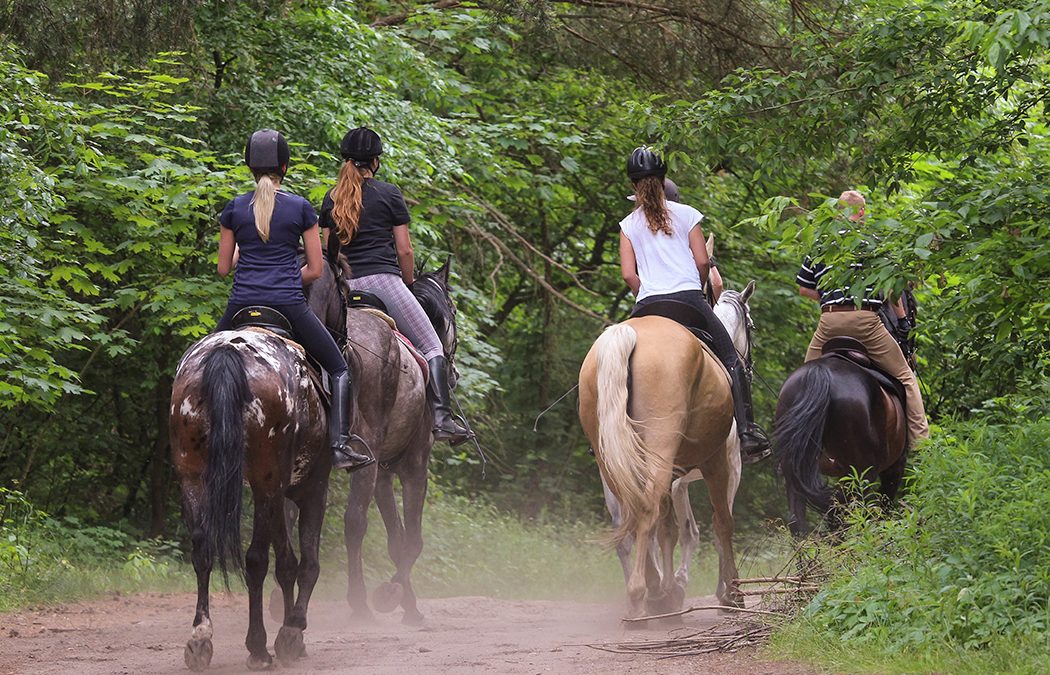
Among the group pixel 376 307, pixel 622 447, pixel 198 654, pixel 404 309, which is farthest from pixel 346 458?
pixel 404 309

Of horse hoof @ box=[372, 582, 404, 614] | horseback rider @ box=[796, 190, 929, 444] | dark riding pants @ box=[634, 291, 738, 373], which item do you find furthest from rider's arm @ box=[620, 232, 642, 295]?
horse hoof @ box=[372, 582, 404, 614]

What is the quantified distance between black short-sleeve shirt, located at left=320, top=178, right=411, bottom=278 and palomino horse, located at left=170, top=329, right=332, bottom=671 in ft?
7.79

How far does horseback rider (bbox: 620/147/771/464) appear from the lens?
29.7ft

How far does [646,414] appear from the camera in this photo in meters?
8.42

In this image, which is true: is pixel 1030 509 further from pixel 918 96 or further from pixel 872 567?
pixel 918 96

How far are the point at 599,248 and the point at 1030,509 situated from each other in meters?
15.8

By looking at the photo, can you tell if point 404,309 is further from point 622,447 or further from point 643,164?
point 622,447

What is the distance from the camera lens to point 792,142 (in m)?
10.7

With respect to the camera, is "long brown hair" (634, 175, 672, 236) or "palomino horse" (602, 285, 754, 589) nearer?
"long brown hair" (634, 175, 672, 236)

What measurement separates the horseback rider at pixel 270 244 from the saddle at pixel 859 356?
4.20 meters

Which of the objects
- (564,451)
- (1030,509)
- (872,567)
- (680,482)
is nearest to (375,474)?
(680,482)

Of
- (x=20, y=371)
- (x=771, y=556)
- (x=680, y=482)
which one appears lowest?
(x=771, y=556)

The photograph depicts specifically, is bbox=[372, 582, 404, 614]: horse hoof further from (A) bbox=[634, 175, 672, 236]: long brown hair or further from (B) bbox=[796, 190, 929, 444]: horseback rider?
(B) bbox=[796, 190, 929, 444]: horseback rider

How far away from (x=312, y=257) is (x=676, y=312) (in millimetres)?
2516
